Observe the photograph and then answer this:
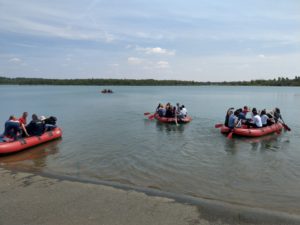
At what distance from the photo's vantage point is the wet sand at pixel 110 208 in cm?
468

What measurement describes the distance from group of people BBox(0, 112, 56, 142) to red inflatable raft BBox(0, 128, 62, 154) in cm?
24

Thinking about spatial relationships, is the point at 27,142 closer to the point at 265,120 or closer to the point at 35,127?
the point at 35,127

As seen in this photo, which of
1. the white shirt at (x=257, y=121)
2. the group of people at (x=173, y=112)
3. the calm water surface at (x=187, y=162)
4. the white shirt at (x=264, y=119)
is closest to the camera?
the calm water surface at (x=187, y=162)

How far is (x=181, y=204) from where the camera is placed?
5375mm

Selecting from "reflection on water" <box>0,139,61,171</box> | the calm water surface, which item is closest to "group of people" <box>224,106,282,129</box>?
the calm water surface

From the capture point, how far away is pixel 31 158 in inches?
377

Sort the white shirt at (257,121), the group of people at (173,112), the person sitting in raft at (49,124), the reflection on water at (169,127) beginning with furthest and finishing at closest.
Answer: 1. the group of people at (173,112)
2. the reflection on water at (169,127)
3. the white shirt at (257,121)
4. the person sitting in raft at (49,124)

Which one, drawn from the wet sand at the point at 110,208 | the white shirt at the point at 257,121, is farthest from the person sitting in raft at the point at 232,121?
the wet sand at the point at 110,208

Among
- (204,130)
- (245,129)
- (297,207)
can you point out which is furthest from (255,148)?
(297,207)

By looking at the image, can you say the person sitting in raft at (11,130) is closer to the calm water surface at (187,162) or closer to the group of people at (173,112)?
the calm water surface at (187,162)

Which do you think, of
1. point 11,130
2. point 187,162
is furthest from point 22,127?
point 187,162

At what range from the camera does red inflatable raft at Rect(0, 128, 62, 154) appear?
31.7 feet

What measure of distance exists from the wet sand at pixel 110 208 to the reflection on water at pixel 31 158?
7.49 feet

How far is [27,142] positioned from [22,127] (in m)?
0.97
